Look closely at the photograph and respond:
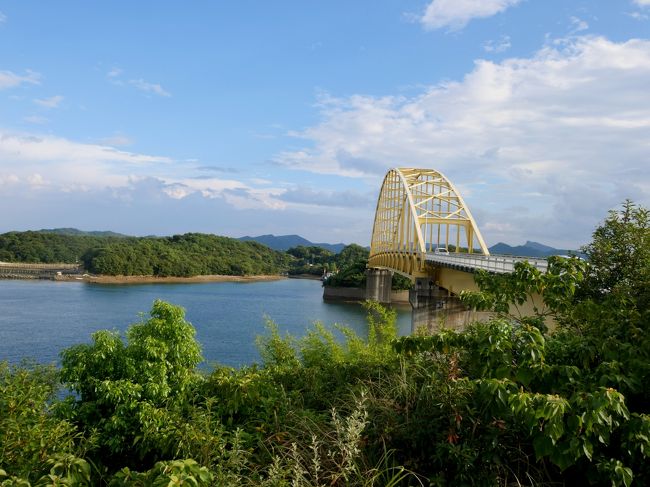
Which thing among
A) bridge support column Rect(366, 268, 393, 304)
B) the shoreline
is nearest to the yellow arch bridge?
bridge support column Rect(366, 268, 393, 304)

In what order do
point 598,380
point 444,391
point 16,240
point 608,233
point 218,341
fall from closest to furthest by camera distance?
point 598,380, point 444,391, point 608,233, point 218,341, point 16,240

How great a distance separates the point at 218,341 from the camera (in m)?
31.4

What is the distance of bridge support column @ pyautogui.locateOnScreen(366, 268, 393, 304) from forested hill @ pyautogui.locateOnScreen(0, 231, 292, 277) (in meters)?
45.2

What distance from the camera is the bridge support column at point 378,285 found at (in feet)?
212

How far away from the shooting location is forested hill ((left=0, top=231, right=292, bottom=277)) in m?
93.6

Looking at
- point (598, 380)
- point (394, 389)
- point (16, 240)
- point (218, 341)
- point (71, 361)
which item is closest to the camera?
point (598, 380)

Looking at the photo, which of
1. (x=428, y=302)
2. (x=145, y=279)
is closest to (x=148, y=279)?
(x=145, y=279)

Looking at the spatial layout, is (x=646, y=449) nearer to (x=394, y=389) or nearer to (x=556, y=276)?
(x=556, y=276)

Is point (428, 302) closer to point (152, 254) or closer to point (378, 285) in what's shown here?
point (378, 285)

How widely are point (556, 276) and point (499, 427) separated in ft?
5.67

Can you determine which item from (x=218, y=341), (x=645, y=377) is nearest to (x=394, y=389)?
(x=645, y=377)

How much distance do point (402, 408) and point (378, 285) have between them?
60173 mm

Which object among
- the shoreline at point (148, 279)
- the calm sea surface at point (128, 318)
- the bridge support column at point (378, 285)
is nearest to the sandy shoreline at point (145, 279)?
the shoreline at point (148, 279)

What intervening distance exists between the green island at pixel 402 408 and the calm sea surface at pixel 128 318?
25.7ft
